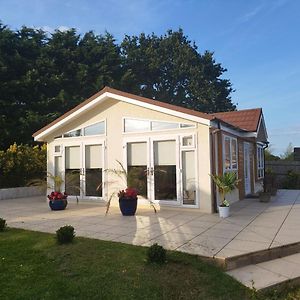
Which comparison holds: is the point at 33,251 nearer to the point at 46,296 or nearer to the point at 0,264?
the point at 0,264

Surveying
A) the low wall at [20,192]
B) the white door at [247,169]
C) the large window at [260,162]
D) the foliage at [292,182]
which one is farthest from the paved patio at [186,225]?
the foliage at [292,182]

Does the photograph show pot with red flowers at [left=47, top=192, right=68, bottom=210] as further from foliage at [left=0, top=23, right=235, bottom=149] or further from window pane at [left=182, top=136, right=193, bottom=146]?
foliage at [left=0, top=23, right=235, bottom=149]

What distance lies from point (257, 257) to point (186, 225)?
100 inches

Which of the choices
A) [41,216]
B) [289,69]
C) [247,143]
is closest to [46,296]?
[41,216]

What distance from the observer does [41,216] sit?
33.6ft

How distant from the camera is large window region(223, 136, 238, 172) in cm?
1194

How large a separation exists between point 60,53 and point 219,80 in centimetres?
1699

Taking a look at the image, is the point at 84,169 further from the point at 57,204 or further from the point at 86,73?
the point at 86,73

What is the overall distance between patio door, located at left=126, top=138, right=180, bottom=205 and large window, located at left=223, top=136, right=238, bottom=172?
192cm

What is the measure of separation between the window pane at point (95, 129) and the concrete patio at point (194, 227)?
271 cm

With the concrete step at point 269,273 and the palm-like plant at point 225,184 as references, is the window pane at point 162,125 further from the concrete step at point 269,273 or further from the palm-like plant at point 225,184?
the concrete step at point 269,273

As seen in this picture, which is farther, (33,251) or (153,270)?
(33,251)

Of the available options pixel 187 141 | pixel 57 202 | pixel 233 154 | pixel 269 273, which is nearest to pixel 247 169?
pixel 233 154

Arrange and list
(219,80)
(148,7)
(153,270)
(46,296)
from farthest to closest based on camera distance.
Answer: (219,80) → (148,7) → (153,270) → (46,296)
